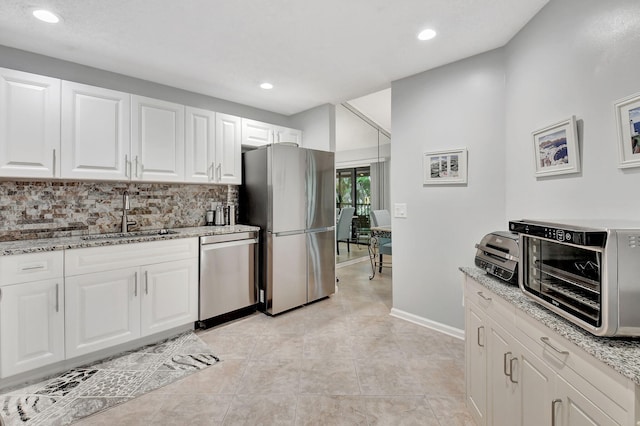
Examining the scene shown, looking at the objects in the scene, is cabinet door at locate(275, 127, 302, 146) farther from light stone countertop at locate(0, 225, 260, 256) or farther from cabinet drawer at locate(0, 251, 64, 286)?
cabinet drawer at locate(0, 251, 64, 286)

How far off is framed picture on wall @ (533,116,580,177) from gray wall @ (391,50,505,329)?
0.50 meters

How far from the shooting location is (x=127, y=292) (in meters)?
2.35

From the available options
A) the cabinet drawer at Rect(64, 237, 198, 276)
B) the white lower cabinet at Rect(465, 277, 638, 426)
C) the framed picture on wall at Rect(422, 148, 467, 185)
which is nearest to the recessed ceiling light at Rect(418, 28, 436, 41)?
the framed picture on wall at Rect(422, 148, 467, 185)

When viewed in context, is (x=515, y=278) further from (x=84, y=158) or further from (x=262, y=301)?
(x=84, y=158)

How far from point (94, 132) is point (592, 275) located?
3274 millimetres

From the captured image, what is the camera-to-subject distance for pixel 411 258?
2.95 metres

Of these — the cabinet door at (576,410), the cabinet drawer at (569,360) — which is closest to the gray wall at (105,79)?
the cabinet drawer at (569,360)

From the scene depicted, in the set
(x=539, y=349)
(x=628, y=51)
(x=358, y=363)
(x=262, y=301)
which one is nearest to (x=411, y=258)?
(x=358, y=363)

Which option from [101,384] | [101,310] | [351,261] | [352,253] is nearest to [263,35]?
[101,310]

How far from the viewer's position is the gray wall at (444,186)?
2.42 metres

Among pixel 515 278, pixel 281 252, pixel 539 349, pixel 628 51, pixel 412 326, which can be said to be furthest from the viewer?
pixel 281 252

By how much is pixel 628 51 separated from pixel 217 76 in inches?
116

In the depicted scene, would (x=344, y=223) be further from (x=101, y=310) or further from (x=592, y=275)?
(x=592, y=275)

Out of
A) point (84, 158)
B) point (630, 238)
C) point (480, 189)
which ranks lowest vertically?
point (630, 238)
